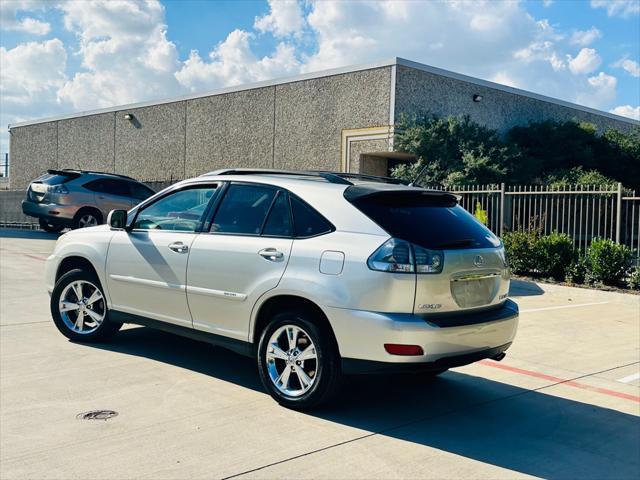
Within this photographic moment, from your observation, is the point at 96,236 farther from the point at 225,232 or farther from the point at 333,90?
the point at 333,90

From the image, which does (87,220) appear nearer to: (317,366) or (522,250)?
(522,250)

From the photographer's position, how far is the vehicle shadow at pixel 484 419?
4391 millimetres

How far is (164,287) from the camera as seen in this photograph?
5887 millimetres

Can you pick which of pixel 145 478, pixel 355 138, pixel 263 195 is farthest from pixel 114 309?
pixel 355 138

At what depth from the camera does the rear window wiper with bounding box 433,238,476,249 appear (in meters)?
4.80

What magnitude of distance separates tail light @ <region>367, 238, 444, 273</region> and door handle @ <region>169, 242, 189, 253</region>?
6.07 feet

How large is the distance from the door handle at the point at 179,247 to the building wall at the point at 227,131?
14208mm

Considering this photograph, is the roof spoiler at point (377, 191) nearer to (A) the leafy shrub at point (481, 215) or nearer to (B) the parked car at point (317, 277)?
(B) the parked car at point (317, 277)

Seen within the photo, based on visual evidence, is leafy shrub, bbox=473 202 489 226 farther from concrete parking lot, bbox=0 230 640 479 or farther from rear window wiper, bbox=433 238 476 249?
rear window wiper, bbox=433 238 476 249

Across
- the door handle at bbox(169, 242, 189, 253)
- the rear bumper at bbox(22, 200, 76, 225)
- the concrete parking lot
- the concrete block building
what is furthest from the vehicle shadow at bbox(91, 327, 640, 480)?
the concrete block building

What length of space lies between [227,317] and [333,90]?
1608cm

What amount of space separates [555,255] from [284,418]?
32.7ft

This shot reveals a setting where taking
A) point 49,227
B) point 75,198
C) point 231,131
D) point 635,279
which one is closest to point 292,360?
point 635,279

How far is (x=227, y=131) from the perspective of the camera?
79.2 ft
